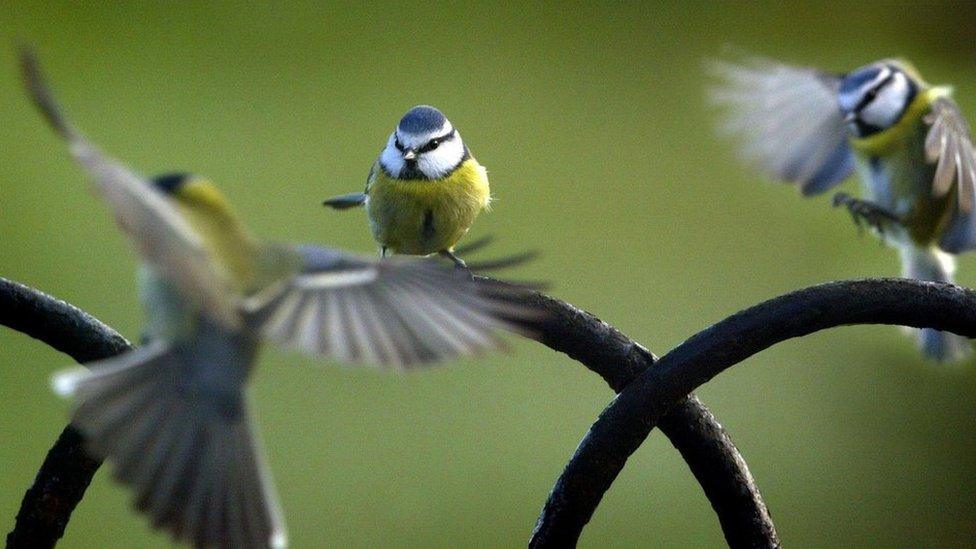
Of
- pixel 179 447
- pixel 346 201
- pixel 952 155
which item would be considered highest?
pixel 952 155

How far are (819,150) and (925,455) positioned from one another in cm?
65

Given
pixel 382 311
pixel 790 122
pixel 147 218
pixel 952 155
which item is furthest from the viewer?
pixel 790 122

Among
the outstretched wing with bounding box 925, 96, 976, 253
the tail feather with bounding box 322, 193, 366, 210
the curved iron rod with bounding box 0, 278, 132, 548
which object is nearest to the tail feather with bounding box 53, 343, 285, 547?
the curved iron rod with bounding box 0, 278, 132, 548

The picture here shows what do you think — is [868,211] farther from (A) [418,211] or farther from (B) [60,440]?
(B) [60,440]

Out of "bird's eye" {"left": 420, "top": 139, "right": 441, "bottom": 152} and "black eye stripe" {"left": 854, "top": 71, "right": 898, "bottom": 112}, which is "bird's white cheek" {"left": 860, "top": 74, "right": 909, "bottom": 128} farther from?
"bird's eye" {"left": 420, "top": 139, "right": 441, "bottom": 152}

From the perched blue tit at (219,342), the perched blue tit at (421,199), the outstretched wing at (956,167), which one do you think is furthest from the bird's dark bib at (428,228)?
the perched blue tit at (219,342)

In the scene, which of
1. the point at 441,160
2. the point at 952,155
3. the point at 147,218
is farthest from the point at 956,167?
the point at 147,218

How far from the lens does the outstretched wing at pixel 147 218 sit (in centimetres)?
28

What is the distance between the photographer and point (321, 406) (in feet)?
5.27

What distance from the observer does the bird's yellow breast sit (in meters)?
1.02

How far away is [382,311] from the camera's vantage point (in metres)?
0.44

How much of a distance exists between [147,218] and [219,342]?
8cm

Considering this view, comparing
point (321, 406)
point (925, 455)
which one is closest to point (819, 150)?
point (925, 455)

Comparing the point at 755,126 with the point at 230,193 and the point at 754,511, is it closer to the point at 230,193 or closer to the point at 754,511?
the point at 230,193
